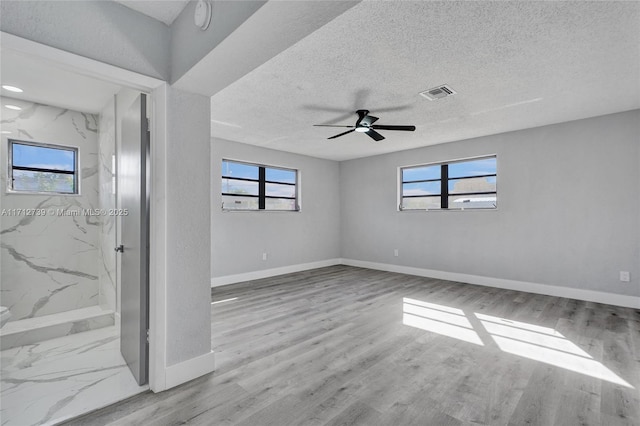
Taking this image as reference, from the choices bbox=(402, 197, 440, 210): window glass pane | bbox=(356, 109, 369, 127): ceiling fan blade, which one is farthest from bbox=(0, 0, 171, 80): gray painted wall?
bbox=(402, 197, 440, 210): window glass pane

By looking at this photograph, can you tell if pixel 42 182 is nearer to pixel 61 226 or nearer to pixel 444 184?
pixel 61 226

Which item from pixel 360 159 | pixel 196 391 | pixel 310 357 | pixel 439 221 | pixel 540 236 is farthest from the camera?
pixel 360 159

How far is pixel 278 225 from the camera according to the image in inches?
238

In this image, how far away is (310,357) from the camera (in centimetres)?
251

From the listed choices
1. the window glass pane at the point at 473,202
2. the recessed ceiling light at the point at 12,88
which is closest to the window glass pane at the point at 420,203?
the window glass pane at the point at 473,202

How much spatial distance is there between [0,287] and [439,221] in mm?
6248

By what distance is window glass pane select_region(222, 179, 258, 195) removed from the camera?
529 cm

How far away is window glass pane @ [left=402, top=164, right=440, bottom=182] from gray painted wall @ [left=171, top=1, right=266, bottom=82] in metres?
5.03

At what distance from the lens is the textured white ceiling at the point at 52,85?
2.53 m

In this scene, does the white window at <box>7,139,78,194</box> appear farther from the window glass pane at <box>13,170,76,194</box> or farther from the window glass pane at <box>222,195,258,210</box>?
the window glass pane at <box>222,195,258,210</box>

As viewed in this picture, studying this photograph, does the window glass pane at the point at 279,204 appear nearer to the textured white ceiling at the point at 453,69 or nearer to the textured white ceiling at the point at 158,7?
the textured white ceiling at the point at 453,69

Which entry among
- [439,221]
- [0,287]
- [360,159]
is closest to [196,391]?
[0,287]

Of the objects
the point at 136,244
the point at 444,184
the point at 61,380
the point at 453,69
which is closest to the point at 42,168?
the point at 136,244

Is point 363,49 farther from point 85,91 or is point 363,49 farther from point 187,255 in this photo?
point 85,91
